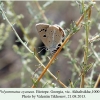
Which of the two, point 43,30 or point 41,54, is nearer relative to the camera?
point 43,30

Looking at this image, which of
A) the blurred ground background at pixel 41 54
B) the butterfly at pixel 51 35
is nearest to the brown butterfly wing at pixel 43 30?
the butterfly at pixel 51 35

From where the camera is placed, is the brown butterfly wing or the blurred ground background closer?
the brown butterfly wing

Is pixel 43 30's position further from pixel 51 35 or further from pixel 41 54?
pixel 41 54

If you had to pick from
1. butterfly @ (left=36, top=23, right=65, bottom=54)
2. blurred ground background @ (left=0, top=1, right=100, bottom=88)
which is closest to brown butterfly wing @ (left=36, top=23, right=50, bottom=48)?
butterfly @ (left=36, top=23, right=65, bottom=54)

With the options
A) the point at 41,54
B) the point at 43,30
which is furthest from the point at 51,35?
the point at 41,54

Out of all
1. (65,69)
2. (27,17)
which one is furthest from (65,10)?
(65,69)

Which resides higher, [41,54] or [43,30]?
[41,54]

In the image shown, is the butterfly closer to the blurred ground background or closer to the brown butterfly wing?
the brown butterfly wing
